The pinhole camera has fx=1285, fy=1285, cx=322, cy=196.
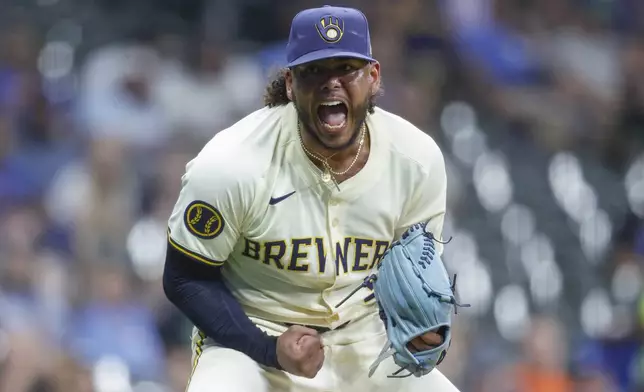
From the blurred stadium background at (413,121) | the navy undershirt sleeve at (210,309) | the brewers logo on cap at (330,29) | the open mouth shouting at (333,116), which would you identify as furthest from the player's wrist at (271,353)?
the blurred stadium background at (413,121)

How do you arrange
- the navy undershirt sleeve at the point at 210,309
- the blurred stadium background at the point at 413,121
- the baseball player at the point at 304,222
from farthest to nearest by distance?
the blurred stadium background at the point at 413,121 → the navy undershirt sleeve at the point at 210,309 → the baseball player at the point at 304,222

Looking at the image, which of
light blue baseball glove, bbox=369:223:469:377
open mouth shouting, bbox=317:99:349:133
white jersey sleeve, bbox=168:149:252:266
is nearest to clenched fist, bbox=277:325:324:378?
light blue baseball glove, bbox=369:223:469:377

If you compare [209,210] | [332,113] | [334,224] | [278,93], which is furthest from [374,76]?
[209,210]

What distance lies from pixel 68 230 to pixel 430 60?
2.57 metres

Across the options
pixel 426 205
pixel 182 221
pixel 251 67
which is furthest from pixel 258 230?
pixel 251 67

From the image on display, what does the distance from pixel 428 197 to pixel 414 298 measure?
45cm

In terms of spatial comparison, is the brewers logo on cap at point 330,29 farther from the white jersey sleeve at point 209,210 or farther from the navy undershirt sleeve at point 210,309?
the navy undershirt sleeve at point 210,309

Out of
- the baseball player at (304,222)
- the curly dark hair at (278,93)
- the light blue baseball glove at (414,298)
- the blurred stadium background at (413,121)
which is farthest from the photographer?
the blurred stadium background at (413,121)

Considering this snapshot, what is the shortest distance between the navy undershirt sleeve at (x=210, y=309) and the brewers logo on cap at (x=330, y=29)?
28.6 inches

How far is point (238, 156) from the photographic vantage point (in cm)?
348

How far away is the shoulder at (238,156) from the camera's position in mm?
3455

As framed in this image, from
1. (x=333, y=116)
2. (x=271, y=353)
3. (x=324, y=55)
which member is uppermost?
→ (x=324, y=55)

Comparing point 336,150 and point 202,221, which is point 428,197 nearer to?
point 336,150

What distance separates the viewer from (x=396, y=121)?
12.3 ft
